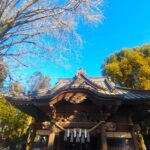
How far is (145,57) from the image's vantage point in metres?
21.9

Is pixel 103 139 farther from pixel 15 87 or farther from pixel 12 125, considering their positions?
pixel 12 125

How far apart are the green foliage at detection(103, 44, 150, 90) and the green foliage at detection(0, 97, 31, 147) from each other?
401 inches

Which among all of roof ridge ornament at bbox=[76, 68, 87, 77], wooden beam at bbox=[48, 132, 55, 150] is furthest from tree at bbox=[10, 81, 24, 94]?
roof ridge ornament at bbox=[76, 68, 87, 77]

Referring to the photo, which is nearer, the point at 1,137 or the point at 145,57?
the point at 1,137

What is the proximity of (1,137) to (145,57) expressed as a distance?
55.5 ft

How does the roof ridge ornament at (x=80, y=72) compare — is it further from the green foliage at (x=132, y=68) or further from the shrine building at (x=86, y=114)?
the green foliage at (x=132, y=68)

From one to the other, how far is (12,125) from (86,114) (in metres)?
11.1

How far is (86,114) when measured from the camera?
881 centimetres

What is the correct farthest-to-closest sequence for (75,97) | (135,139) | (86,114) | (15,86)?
(15,86) < (86,114) < (135,139) < (75,97)

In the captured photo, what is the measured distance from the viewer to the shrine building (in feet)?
26.5

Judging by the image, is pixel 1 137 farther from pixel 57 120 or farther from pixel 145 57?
pixel 145 57

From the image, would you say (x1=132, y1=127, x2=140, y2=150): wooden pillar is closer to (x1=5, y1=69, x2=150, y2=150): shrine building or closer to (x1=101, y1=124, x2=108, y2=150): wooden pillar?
(x1=5, y1=69, x2=150, y2=150): shrine building

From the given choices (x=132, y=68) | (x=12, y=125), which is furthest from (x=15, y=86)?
(x=132, y=68)

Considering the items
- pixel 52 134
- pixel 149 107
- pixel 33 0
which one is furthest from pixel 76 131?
pixel 33 0
